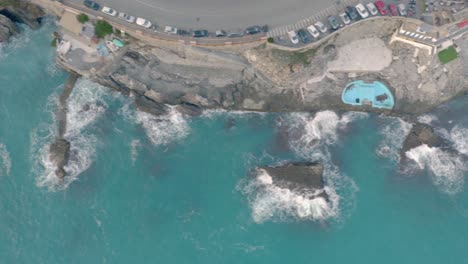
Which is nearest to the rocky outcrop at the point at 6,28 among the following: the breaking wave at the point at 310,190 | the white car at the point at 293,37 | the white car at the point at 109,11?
the white car at the point at 109,11

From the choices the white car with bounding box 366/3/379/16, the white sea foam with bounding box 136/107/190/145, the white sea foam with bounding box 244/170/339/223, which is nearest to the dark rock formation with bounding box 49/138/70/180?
the white sea foam with bounding box 136/107/190/145

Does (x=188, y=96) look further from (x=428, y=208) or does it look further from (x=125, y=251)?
(x=428, y=208)

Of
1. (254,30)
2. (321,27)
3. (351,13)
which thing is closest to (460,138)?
(351,13)

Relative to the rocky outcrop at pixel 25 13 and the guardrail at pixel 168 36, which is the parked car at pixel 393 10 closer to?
the guardrail at pixel 168 36

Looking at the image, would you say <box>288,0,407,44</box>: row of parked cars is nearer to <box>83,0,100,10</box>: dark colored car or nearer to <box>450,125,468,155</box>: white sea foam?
<box>450,125,468,155</box>: white sea foam

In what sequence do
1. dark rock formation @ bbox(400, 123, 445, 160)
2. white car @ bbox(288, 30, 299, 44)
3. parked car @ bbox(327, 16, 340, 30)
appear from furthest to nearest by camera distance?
dark rock formation @ bbox(400, 123, 445, 160) → parked car @ bbox(327, 16, 340, 30) → white car @ bbox(288, 30, 299, 44)

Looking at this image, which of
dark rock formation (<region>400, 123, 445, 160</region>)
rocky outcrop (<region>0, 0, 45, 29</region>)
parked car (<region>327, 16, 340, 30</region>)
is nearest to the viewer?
parked car (<region>327, 16, 340, 30</region>)

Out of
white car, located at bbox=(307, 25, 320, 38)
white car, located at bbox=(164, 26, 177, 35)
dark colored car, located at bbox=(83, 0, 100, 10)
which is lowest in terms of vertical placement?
white car, located at bbox=(164, 26, 177, 35)
